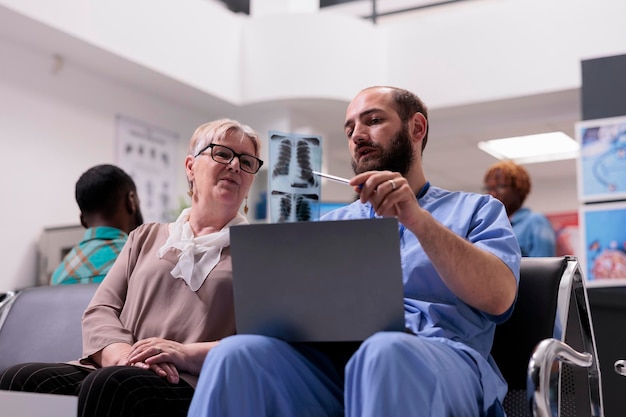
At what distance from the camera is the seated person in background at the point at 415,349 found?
5.09 ft

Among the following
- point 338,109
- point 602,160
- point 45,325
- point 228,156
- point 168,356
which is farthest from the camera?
point 338,109

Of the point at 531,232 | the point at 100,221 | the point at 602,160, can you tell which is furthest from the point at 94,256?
the point at 602,160

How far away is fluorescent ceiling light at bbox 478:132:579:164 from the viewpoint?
820 cm

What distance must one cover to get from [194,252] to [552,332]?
91cm

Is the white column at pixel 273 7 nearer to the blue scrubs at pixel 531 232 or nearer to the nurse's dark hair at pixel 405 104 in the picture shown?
the blue scrubs at pixel 531 232

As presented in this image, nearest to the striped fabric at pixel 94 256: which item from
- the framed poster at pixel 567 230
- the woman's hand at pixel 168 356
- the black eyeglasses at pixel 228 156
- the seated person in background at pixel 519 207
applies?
the black eyeglasses at pixel 228 156

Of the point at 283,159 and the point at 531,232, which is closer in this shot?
the point at 283,159

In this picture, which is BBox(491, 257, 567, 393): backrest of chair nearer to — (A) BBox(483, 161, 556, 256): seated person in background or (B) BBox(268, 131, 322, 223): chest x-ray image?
(B) BBox(268, 131, 322, 223): chest x-ray image

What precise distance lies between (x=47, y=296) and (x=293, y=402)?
130 cm

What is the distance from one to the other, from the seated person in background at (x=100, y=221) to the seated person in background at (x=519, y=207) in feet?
6.70

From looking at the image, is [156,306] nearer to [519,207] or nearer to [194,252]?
[194,252]

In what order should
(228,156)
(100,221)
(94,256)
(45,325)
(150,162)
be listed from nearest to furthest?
(228,156) → (45,325) → (94,256) → (100,221) → (150,162)

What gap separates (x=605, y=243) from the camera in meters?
4.99

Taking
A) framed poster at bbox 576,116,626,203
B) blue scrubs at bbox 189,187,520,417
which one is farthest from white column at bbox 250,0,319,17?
blue scrubs at bbox 189,187,520,417
